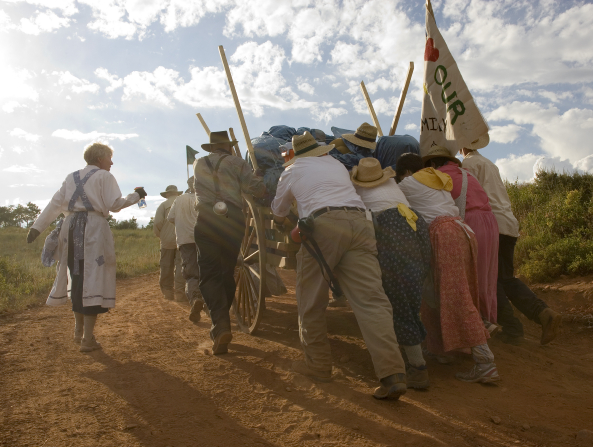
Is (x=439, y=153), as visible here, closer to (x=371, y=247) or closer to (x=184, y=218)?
(x=371, y=247)

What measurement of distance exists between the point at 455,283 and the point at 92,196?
320 cm

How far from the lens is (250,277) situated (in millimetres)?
4910

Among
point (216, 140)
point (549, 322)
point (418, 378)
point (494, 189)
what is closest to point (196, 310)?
point (216, 140)

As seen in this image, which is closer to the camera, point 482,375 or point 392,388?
point 392,388

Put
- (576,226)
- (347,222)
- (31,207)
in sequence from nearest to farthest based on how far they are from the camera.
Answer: (347,222), (576,226), (31,207)

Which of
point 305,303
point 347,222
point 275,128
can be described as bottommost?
point 305,303

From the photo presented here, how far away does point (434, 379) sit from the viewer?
353 cm

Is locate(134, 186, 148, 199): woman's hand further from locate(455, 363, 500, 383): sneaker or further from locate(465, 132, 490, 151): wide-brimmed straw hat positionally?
locate(455, 363, 500, 383): sneaker

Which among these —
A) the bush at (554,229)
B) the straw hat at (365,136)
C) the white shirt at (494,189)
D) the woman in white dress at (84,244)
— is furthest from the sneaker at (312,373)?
the bush at (554,229)

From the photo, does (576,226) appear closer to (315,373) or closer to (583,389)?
(583,389)

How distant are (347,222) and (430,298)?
3.23ft

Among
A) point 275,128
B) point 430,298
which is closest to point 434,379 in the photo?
point 430,298

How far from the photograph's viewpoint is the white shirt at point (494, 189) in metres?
4.22

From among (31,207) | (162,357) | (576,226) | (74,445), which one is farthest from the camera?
(31,207)
